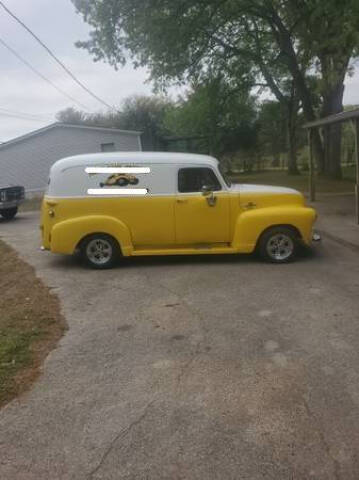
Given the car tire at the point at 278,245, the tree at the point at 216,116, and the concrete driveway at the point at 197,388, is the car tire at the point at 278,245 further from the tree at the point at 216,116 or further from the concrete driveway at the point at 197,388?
the tree at the point at 216,116

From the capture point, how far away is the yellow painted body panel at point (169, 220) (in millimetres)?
9039

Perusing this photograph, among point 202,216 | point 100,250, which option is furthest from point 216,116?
point 100,250

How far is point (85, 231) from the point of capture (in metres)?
9.05

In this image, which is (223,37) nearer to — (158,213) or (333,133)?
(333,133)

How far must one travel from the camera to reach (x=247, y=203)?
912 centimetres

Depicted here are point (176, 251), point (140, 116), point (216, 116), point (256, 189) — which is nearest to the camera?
point (176, 251)

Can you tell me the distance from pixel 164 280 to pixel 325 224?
6321 millimetres

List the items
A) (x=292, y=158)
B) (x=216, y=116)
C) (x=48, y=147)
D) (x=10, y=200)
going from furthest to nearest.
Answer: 1. (x=292, y=158)
2. (x=216, y=116)
3. (x=48, y=147)
4. (x=10, y=200)

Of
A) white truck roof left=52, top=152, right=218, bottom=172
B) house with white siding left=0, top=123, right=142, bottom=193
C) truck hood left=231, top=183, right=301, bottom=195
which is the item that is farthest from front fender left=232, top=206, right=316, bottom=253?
house with white siding left=0, top=123, right=142, bottom=193

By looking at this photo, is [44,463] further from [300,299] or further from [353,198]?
[353,198]

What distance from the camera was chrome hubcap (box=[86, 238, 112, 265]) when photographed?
30.2ft

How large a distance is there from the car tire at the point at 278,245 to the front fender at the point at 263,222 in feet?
0.38

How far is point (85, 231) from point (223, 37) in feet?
66.4

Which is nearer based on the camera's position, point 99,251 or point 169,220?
point 169,220
